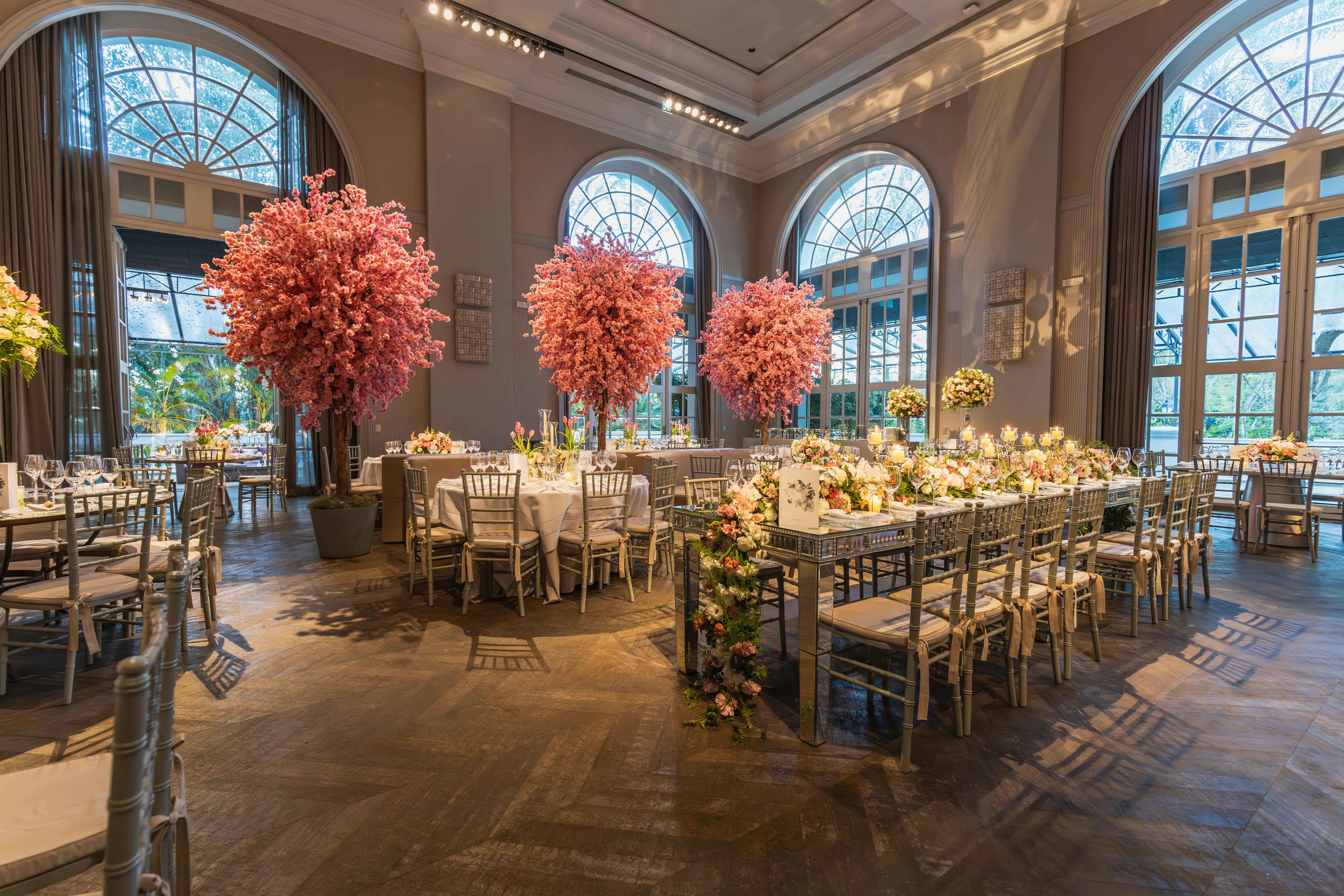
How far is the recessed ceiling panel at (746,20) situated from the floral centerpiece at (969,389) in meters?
5.45

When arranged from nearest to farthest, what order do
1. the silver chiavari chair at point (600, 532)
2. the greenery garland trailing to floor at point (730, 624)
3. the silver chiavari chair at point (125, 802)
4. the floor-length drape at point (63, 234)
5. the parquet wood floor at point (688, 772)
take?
the silver chiavari chair at point (125, 802) < the parquet wood floor at point (688, 772) < the greenery garland trailing to floor at point (730, 624) < the silver chiavari chair at point (600, 532) < the floor-length drape at point (63, 234)

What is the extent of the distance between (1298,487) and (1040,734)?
5746 mm

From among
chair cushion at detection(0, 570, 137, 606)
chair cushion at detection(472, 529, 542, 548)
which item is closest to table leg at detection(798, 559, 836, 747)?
chair cushion at detection(472, 529, 542, 548)

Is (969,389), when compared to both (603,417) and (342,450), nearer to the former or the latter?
(603,417)

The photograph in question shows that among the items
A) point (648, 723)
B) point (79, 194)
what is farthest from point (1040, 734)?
point (79, 194)

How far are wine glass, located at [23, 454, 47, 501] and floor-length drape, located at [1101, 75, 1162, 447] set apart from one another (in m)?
10.3

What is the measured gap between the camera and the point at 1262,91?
23.4 ft

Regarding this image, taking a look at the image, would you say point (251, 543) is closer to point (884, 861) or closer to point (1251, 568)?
point (884, 861)

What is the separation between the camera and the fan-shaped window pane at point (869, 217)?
33.3ft

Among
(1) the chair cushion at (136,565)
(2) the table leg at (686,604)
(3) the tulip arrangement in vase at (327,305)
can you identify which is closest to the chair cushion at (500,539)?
(2) the table leg at (686,604)

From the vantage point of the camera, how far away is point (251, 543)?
252 inches

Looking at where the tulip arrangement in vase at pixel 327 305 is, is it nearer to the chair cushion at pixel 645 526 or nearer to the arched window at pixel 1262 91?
the chair cushion at pixel 645 526

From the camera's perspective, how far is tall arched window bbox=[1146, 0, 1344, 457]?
6.74 meters

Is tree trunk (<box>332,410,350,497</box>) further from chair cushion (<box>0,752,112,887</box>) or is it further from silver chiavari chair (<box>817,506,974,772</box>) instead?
silver chiavari chair (<box>817,506,974,772</box>)
